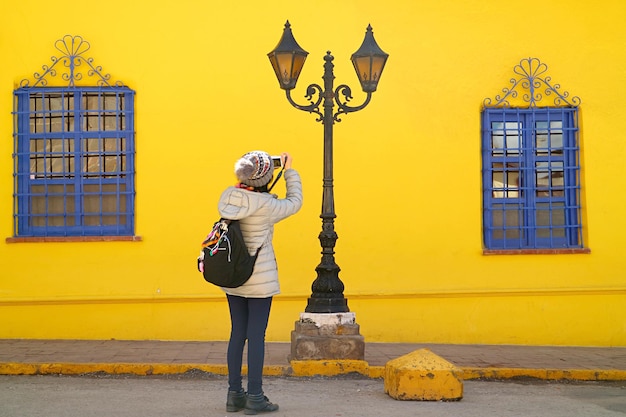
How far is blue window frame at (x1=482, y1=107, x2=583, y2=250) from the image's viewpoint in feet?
32.3

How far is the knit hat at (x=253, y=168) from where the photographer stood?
5.86 metres

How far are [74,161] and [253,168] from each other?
4.30 metres

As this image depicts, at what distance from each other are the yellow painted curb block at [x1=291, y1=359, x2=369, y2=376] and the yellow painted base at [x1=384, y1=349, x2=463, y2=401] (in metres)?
1.06

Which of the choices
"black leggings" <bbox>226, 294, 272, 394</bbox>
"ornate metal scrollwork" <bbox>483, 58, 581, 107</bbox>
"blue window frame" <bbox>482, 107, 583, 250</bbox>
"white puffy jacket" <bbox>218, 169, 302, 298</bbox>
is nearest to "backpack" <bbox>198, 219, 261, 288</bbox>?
"white puffy jacket" <bbox>218, 169, 302, 298</bbox>

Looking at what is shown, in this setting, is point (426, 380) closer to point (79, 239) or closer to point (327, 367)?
point (327, 367)

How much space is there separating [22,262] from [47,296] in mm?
441

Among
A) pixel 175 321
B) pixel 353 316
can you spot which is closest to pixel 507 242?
pixel 353 316

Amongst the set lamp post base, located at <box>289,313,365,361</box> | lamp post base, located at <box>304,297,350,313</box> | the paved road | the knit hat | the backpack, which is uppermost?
the knit hat

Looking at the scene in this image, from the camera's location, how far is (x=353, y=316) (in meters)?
7.97

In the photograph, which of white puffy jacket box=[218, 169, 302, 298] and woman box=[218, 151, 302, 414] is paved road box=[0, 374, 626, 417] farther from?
white puffy jacket box=[218, 169, 302, 298]

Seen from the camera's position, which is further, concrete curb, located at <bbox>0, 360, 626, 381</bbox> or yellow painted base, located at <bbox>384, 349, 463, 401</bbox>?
concrete curb, located at <bbox>0, 360, 626, 381</bbox>

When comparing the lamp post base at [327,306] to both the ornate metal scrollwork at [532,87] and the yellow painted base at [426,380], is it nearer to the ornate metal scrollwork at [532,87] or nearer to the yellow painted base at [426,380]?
the yellow painted base at [426,380]

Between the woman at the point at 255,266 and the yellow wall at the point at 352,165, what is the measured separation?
3571 millimetres

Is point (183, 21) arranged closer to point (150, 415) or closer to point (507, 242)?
point (507, 242)
